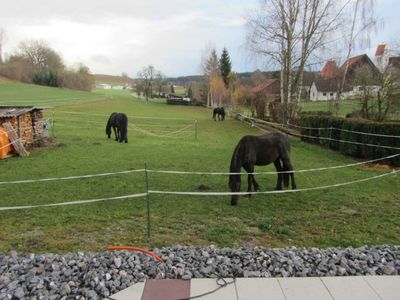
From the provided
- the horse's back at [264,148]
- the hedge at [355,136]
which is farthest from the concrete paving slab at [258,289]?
the hedge at [355,136]

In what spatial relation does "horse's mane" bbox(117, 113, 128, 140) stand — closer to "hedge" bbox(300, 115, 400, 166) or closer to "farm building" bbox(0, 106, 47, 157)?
"farm building" bbox(0, 106, 47, 157)

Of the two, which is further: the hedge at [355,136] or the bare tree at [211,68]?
the bare tree at [211,68]

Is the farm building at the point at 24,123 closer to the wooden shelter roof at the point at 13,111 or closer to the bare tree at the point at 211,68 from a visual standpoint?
the wooden shelter roof at the point at 13,111

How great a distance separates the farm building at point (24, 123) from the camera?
11828mm

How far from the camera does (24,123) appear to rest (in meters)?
13.1

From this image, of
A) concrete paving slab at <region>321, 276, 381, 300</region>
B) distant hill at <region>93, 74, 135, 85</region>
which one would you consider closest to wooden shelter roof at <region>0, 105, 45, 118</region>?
concrete paving slab at <region>321, 276, 381, 300</region>

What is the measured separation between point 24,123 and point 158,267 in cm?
1136

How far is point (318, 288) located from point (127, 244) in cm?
280

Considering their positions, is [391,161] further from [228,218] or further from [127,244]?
[127,244]

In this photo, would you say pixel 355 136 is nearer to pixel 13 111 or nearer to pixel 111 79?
pixel 13 111

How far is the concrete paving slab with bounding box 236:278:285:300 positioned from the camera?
130 inches

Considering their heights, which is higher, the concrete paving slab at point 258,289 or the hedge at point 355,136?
the hedge at point 355,136

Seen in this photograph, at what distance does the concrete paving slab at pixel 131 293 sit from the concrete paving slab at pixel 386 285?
2302 mm

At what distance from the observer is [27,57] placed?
2948 inches
